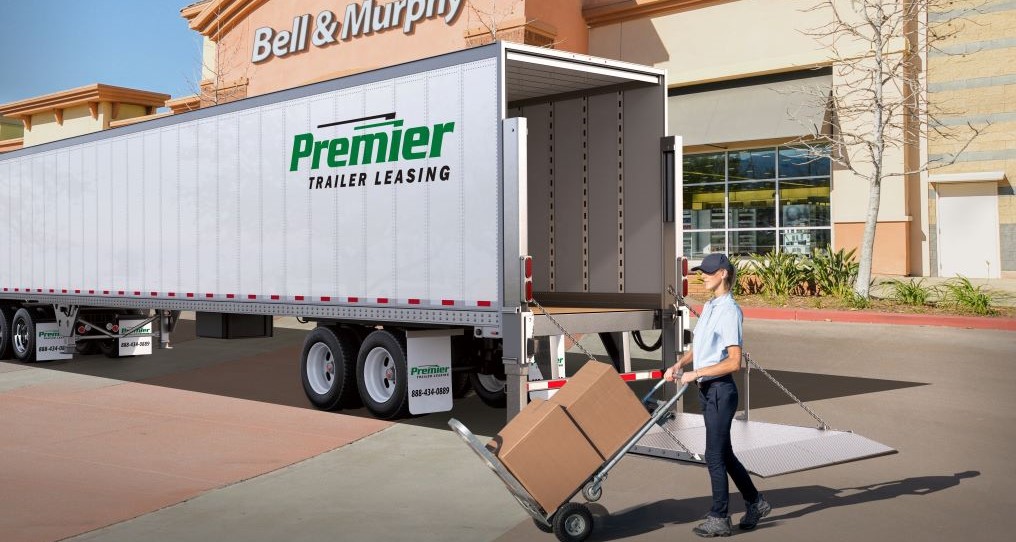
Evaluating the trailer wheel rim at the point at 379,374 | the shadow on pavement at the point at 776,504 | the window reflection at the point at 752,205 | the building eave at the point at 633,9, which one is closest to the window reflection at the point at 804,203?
the window reflection at the point at 752,205

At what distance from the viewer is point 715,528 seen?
20.8 ft

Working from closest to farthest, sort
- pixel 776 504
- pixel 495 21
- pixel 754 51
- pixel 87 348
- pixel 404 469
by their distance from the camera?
1. pixel 776 504
2. pixel 404 469
3. pixel 87 348
4. pixel 754 51
5. pixel 495 21

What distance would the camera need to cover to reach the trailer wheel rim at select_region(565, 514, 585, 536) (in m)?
6.27

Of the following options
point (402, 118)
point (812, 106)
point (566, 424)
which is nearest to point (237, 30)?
point (812, 106)

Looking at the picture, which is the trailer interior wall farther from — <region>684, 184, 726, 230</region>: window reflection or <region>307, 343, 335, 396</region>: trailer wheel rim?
<region>684, 184, 726, 230</region>: window reflection

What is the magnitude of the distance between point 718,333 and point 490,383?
6122mm

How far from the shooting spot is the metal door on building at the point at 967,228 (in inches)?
973

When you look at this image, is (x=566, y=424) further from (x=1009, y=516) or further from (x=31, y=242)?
(x=31, y=242)

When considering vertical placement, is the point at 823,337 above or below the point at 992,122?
below

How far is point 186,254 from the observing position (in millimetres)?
13711

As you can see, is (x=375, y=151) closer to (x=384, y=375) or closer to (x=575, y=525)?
(x=384, y=375)

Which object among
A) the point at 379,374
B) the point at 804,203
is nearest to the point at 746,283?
the point at 804,203

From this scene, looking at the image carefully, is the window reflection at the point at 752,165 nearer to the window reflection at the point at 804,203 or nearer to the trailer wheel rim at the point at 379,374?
the window reflection at the point at 804,203

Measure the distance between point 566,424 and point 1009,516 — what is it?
310 cm
